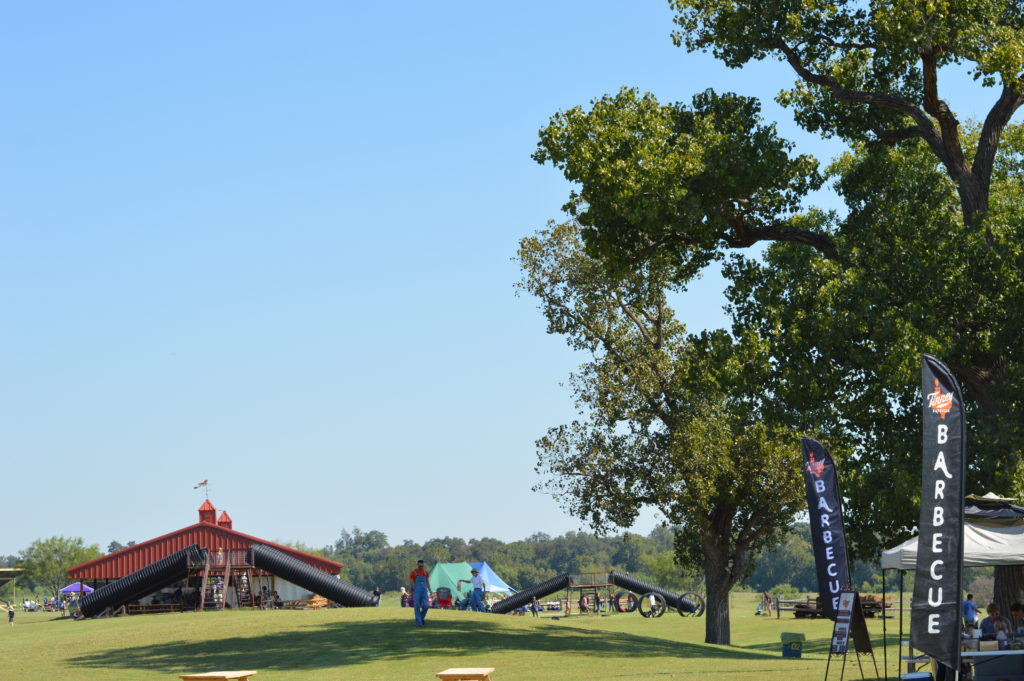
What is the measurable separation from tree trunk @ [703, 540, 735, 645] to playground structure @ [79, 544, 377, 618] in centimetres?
1992

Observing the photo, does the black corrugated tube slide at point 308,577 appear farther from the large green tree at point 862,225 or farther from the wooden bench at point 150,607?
the large green tree at point 862,225

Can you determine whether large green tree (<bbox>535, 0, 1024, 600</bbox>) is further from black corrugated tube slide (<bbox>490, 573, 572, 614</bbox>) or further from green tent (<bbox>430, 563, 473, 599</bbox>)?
green tent (<bbox>430, 563, 473, 599</bbox>)

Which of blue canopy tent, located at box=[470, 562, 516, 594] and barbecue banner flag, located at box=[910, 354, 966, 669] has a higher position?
barbecue banner flag, located at box=[910, 354, 966, 669]

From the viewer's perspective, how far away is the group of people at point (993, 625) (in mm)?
16578

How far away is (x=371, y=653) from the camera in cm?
2234

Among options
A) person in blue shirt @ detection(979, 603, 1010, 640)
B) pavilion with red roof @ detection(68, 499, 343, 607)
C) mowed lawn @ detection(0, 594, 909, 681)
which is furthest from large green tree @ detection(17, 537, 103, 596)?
person in blue shirt @ detection(979, 603, 1010, 640)

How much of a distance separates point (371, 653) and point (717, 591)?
16957 millimetres

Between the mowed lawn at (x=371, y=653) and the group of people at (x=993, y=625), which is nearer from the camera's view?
the group of people at (x=993, y=625)

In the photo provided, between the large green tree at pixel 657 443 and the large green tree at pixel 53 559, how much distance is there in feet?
313

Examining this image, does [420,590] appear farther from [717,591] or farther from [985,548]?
[985,548]

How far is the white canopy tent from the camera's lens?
15422 millimetres

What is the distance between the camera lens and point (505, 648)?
76.2ft

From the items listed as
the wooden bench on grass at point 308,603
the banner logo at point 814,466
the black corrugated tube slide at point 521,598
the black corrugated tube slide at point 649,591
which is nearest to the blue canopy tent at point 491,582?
the black corrugated tube slide at point 521,598

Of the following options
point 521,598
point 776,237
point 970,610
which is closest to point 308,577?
point 521,598
